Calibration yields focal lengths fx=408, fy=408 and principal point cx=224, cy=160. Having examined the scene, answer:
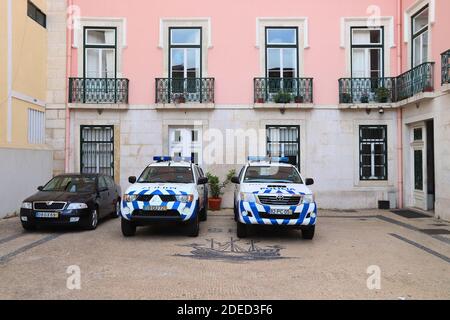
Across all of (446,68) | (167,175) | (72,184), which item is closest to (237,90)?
(167,175)

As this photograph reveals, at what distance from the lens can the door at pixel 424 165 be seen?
14039 millimetres

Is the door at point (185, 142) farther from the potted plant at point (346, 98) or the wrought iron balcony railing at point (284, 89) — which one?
the potted plant at point (346, 98)

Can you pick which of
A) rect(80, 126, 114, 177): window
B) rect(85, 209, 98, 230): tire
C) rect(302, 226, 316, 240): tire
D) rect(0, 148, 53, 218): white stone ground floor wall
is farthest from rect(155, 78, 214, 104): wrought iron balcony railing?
rect(302, 226, 316, 240): tire

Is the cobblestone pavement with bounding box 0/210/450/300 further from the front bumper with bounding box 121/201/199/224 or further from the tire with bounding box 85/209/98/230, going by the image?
the front bumper with bounding box 121/201/199/224

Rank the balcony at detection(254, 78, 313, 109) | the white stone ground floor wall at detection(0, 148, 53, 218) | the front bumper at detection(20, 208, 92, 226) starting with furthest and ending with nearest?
1. the balcony at detection(254, 78, 313, 109)
2. the white stone ground floor wall at detection(0, 148, 53, 218)
3. the front bumper at detection(20, 208, 92, 226)

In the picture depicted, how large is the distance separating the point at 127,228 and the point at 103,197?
7.76 ft

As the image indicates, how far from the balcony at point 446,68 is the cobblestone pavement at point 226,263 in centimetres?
419

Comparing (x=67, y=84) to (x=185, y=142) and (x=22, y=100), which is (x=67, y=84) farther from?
(x=185, y=142)

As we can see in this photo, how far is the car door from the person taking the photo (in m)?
11.4

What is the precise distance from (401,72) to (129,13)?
10520mm

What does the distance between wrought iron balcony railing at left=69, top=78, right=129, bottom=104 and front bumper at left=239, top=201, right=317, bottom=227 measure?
811cm

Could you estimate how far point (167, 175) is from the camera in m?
10.6

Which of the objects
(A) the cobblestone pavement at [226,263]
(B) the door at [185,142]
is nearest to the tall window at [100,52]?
(B) the door at [185,142]
